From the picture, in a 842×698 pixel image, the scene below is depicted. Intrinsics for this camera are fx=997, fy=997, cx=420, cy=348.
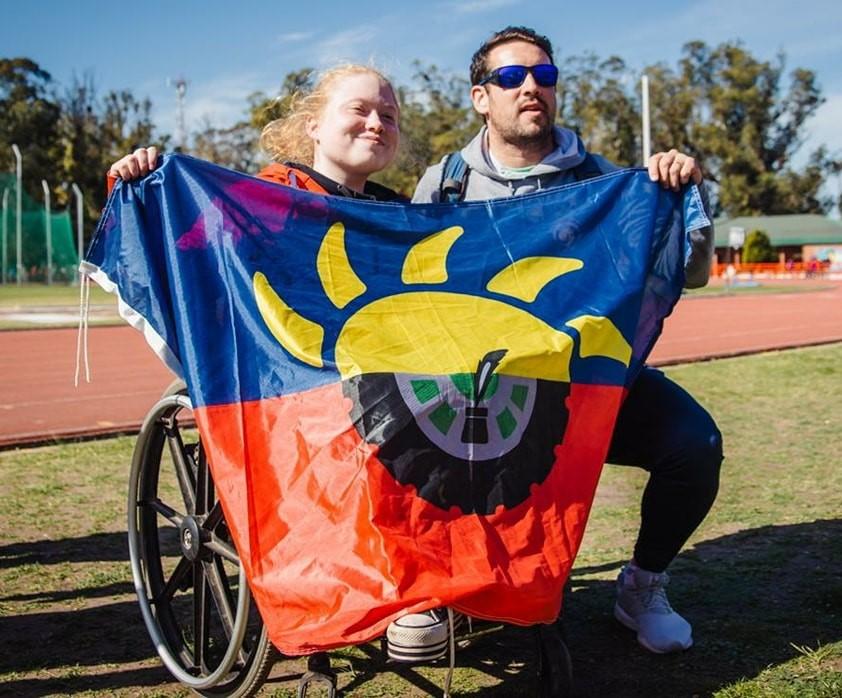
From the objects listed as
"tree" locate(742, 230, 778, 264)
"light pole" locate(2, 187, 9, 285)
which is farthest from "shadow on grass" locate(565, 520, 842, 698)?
"tree" locate(742, 230, 778, 264)

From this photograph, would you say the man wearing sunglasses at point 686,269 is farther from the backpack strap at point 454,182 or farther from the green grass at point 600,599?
the green grass at point 600,599

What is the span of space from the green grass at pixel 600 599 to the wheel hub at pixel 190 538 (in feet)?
1.44

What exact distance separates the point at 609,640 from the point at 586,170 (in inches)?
63.5

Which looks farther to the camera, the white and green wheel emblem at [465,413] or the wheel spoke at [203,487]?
the wheel spoke at [203,487]

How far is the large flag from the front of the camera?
244 centimetres

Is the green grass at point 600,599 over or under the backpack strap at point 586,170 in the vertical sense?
under

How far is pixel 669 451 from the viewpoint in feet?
10.3

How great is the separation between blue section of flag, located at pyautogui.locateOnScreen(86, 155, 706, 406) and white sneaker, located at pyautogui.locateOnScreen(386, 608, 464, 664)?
0.69 metres

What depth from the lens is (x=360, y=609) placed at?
2.35 metres

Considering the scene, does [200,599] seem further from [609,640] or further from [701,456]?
[701,456]

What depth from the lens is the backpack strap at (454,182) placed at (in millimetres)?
3416

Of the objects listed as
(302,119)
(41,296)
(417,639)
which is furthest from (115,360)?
(41,296)

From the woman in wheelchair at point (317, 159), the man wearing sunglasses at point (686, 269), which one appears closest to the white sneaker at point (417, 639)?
the woman in wheelchair at point (317, 159)

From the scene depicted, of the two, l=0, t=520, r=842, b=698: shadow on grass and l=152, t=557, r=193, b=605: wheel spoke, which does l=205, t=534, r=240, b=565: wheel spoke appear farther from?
l=0, t=520, r=842, b=698: shadow on grass
